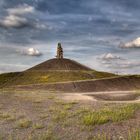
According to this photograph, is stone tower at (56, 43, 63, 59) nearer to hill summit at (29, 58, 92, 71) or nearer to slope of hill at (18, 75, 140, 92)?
hill summit at (29, 58, 92, 71)

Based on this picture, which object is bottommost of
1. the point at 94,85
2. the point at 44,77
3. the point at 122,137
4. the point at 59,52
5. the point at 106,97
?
the point at 106,97

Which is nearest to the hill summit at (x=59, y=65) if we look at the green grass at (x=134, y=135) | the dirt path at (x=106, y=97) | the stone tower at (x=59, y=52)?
the stone tower at (x=59, y=52)

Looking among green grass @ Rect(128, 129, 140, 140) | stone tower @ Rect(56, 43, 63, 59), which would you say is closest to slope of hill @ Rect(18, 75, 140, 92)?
stone tower @ Rect(56, 43, 63, 59)

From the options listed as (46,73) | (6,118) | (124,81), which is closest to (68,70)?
(46,73)

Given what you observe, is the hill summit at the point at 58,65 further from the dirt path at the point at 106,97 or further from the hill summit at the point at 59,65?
the dirt path at the point at 106,97

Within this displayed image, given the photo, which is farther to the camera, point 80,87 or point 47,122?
point 80,87

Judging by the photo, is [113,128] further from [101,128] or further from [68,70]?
[68,70]

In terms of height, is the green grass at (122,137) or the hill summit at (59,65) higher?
the hill summit at (59,65)

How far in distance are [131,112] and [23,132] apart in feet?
23.8

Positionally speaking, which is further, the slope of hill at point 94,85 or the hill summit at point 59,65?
the hill summit at point 59,65

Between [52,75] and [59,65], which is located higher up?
[59,65]

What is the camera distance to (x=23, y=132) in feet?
52.4

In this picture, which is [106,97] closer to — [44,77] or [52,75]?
[44,77]

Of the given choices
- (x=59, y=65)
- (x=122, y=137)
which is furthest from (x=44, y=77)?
(x=122, y=137)
